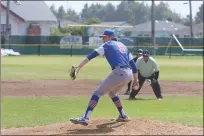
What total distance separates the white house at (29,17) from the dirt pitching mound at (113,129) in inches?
2268

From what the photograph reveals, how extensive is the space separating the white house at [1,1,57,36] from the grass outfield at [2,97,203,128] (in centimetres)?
5068

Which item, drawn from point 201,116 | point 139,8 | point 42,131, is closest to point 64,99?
point 201,116

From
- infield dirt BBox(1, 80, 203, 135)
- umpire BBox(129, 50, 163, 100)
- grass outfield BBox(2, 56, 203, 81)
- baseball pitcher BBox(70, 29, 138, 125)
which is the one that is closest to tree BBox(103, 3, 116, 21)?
grass outfield BBox(2, 56, 203, 81)

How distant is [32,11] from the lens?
75250 mm

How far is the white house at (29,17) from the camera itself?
7031 cm

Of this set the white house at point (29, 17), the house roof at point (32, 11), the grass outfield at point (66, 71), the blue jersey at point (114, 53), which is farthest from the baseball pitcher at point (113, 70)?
the house roof at point (32, 11)

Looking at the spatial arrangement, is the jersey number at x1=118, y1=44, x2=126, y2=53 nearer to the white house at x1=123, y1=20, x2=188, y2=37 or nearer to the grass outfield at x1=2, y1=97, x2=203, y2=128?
the grass outfield at x1=2, y1=97, x2=203, y2=128

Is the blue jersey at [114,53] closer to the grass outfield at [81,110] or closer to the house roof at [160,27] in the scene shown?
the grass outfield at [81,110]

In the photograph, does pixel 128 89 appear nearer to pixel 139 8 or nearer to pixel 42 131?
pixel 42 131

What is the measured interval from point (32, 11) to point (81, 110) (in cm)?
6104

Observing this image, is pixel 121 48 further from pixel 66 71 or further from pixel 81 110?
pixel 66 71

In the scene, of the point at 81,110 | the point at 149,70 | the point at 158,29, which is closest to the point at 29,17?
the point at 158,29

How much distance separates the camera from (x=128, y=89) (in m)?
21.2

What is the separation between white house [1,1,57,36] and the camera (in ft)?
231
